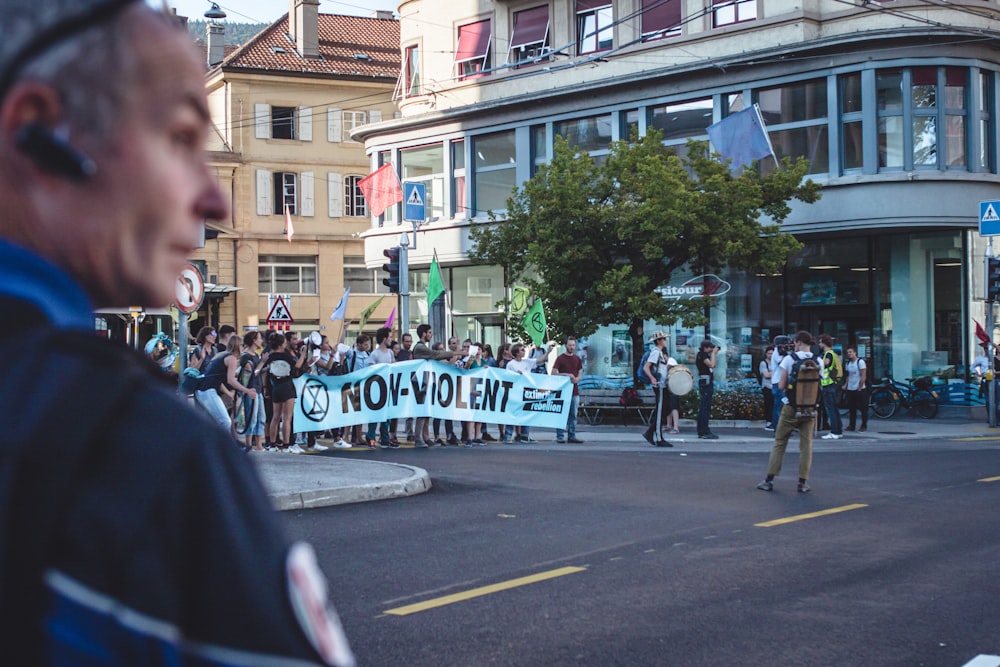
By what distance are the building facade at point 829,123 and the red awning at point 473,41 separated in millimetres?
1425

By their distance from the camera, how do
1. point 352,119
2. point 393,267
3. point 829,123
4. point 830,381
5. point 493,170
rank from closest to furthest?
point 830,381
point 393,267
point 829,123
point 493,170
point 352,119

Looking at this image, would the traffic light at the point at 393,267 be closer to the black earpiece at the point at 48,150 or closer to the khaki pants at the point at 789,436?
the khaki pants at the point at 789,436

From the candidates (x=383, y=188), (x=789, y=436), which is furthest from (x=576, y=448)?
(x=383, y=188)

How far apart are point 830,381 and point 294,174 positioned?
117 ft

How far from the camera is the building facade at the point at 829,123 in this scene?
2830 cm

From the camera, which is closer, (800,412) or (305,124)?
(800,412)

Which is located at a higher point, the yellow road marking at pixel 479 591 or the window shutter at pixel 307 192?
the window shutter at pixel 307 192

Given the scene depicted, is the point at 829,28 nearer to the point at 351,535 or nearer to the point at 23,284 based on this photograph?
the point at 351,535

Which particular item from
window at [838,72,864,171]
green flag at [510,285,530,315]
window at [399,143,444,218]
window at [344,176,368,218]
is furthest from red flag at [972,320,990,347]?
window at [344,176,368,218]

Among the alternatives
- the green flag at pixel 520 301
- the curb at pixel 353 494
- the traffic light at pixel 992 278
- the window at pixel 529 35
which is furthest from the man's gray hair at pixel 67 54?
the window at pixel 529 35

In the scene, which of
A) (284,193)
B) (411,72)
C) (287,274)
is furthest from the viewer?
(287,274)

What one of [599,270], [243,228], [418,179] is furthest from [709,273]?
[243,228]

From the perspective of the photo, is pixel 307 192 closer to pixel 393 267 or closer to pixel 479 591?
pixel 393 267

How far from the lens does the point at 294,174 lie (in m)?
53.1
